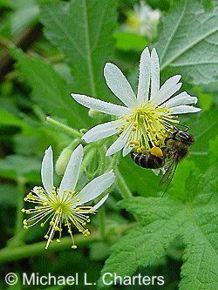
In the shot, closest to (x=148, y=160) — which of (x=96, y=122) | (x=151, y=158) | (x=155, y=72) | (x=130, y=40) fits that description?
(x=151, y=158)

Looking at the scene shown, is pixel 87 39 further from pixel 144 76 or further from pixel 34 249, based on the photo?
pixel 34 249

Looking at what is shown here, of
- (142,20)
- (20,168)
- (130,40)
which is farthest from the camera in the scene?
(142,20)

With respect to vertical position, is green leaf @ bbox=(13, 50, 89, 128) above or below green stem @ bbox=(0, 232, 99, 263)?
above

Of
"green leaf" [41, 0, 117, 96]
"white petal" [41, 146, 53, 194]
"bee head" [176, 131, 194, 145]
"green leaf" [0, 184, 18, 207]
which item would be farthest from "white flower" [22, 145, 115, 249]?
"green leaf" [0, 184, 18, 207]

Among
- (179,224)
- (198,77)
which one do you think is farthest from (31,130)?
(179,224)

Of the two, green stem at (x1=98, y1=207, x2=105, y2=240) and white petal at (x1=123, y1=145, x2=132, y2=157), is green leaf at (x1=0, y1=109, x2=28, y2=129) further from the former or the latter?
white petal at (x1=123, y1=145, x2=132, y2=157)

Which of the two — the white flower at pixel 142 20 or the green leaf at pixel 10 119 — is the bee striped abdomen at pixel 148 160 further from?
the white flower at pixel 142 20
